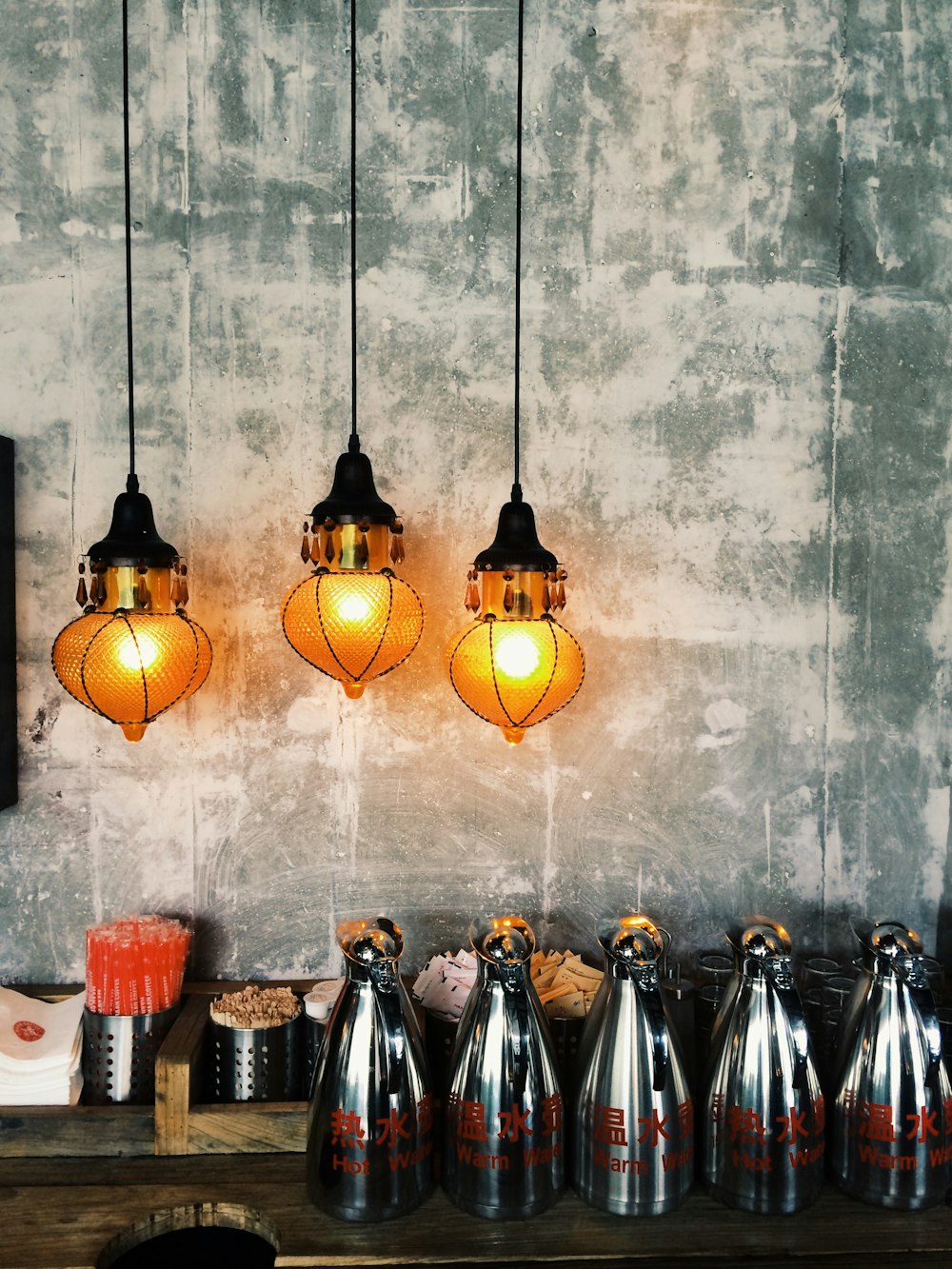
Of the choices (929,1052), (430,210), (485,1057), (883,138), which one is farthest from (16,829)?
(883,138)

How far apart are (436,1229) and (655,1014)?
51 cm

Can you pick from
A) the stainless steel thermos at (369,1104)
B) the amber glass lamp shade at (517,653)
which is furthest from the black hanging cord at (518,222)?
the stainless steel thermos at (369,1104)

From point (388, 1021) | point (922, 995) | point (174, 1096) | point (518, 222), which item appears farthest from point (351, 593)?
point (922, 995)

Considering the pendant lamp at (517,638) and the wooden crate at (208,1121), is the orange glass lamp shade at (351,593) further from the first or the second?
the wooden crate at (208,1121)

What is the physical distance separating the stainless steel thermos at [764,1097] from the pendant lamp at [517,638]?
22.9 inches

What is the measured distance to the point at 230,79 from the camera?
Answer: 1.93 meters

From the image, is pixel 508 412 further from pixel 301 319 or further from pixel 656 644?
pixel 656 644

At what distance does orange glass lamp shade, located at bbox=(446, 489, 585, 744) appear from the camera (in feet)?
5.24

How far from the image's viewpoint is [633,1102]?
149cm

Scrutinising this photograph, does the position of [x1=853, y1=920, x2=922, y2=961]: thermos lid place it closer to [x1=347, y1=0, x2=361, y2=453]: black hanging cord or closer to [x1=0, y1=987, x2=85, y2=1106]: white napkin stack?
[x1=347, y1=0, x2=361, y2=453]: black hanging cord

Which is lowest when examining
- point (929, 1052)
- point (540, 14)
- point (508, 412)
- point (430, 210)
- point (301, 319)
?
point (929, 1052)

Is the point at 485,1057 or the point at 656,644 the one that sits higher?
the point at 656,644

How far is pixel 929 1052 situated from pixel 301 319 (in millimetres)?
1930

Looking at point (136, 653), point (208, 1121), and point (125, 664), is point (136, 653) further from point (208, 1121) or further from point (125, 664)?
point (208, 1121)
